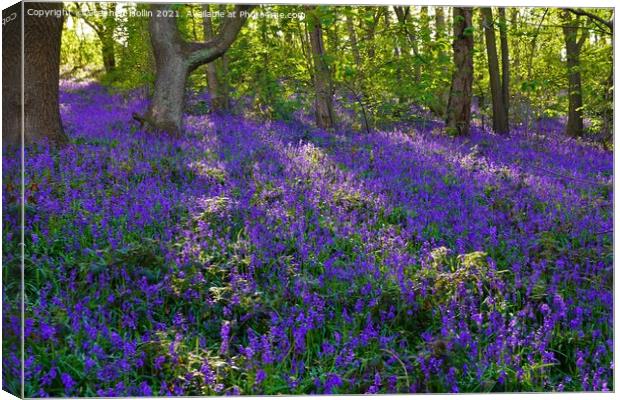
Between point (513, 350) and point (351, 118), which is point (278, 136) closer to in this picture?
point (351, 118)

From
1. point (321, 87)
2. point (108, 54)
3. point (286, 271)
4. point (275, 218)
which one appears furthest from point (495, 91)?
point (286, 271)

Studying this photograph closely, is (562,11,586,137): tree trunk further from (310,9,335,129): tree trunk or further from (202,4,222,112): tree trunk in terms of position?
(202,4,222,112): tree trunk

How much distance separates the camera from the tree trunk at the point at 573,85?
6.91 meters

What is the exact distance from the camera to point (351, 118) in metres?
8.59

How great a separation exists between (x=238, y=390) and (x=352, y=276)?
144 centimetres

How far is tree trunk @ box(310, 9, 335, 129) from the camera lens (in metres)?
6.97

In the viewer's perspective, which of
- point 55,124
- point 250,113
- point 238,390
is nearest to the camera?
point 238,390

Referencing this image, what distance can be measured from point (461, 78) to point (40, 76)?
8.65 metres

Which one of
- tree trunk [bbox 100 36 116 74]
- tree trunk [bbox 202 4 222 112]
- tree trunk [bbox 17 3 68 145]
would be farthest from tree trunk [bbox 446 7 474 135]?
tree trunk [bbox 17 3 68 145]

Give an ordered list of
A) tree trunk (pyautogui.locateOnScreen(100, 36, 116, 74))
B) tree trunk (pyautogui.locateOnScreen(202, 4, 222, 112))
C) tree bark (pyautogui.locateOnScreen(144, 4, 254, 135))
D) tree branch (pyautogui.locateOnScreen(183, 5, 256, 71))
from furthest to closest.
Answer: tree trunk (pyautogui.locateOnScreen(202, 4, 222, 112)), tree bark (pyautogui.locateOnScreen(144, 4, 254, 135)), tree trunk (pyautogui.locateOnScreen(100, 36, 116, 74)), tree branch (pyautogui.locateOnScreen(183, 5, 256, 71))

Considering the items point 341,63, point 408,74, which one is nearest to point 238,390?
point 341,63

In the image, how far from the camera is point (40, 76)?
4766 millimetres

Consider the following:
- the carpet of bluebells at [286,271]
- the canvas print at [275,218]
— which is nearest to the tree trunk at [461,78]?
the canvas print at [275,218]

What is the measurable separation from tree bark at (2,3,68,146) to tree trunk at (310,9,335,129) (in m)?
2.62
